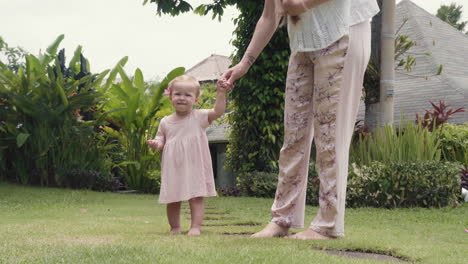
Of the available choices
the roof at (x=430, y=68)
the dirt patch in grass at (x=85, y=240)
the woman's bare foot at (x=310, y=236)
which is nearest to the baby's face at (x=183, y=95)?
the dirt patch in grass at (x=85, y=240)

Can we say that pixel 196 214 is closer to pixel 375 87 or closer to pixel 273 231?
pixel 273 231

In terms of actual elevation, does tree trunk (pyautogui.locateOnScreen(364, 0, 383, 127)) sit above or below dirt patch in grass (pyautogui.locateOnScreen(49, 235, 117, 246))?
above

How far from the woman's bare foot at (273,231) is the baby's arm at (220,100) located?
830 millimetres

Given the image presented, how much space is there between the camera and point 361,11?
322 cm

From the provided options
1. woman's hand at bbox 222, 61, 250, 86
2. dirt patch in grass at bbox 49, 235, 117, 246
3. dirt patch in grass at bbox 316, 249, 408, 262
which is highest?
woman's hand at bbox 222, 61, 250, 86

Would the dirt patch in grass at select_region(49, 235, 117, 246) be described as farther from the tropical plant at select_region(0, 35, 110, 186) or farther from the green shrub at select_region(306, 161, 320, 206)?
the tropical plant at select_region(0, 35, 110, 186)

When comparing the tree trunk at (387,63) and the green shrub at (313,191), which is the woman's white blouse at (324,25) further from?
the tree trunk at (387,63)

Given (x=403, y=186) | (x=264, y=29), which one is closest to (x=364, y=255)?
(x=264, y=29)

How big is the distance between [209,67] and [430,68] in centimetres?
1786

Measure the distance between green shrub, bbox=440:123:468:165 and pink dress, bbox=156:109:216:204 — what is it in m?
6.39

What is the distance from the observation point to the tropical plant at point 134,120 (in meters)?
11.0

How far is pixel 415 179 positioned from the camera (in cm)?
705

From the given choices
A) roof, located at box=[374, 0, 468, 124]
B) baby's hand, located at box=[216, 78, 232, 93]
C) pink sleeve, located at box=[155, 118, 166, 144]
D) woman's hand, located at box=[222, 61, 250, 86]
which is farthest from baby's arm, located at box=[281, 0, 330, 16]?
roof, located at box=[374, 0, 468, 124]

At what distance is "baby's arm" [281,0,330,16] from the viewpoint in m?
3.14
